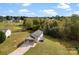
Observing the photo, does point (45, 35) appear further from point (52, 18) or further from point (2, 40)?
point (2, 40)

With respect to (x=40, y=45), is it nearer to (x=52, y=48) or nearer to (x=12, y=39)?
(x=52, y=48)

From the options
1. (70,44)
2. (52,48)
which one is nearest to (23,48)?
(52,48)

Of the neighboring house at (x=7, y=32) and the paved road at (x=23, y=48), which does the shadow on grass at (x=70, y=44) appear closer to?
the paved road at (x=23, y=48)

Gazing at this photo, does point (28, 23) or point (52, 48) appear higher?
point (28, 23)

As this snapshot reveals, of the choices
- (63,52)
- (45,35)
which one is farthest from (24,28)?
(63,52)

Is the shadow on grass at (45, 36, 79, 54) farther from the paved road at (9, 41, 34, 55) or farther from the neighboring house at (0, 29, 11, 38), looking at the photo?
the neighboring house at (0, 29, 11, 38)

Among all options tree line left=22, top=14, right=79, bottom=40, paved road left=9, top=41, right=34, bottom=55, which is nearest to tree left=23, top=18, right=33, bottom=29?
tree line left=22, top=14, right=79, bottom=40
